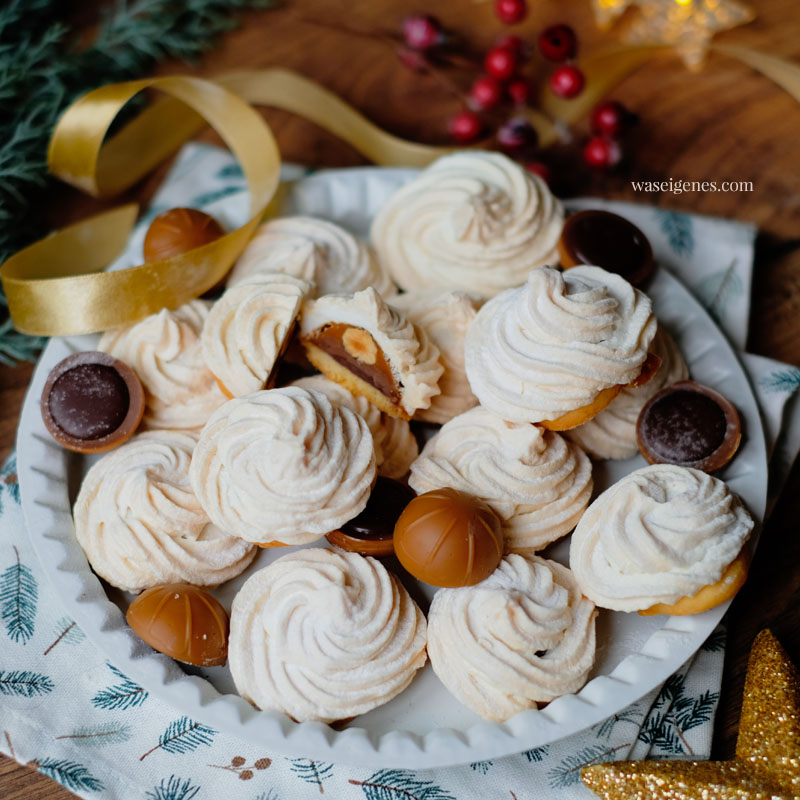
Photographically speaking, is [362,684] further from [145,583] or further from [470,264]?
[470,264]

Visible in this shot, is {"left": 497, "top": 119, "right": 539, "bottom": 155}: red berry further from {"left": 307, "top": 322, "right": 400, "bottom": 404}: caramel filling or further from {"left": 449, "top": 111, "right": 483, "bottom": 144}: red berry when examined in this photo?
{"left": 307, "top": 322, "right": 400, "bottom": 404}: caramel filling

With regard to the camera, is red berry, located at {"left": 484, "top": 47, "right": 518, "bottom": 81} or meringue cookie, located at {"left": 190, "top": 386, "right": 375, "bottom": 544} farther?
red berry, located at {"left": 484, "top": 47, "right": 518, "bottom": 81}

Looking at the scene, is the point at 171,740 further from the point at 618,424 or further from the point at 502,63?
the point at 502,63

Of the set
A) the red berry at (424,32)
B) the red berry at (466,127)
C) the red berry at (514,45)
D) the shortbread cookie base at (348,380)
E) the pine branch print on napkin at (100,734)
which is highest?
the red berry at (424,32)

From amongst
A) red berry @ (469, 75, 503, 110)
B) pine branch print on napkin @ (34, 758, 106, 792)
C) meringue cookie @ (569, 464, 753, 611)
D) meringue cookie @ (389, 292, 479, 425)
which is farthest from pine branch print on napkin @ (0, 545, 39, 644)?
red berry @ (469, 75, 503, 110)

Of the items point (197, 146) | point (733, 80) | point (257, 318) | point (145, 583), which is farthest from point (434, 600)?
point (733, 80)

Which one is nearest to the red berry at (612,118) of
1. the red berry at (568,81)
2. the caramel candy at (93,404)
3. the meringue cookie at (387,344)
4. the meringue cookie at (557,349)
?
the red berry at (568,81)

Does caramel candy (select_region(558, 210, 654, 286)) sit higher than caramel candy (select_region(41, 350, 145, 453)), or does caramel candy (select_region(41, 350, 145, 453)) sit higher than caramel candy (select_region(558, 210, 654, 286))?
caramel candy (select_region(558, 210, 654, 286))

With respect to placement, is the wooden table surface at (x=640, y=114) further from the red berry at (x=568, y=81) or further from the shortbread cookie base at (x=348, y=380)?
the shortbread cookie base at (x=348, y=380)
